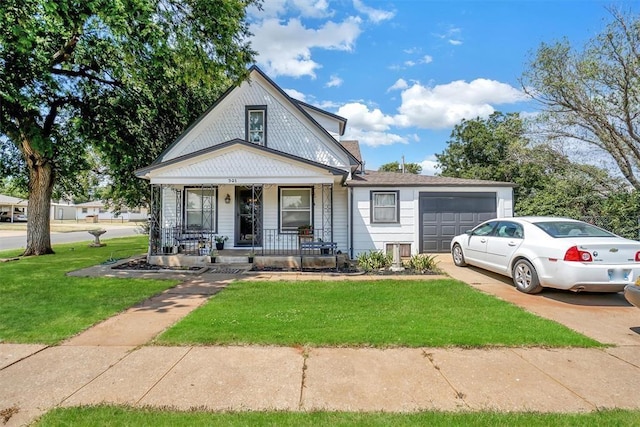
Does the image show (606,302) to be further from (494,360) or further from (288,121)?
(288,121)

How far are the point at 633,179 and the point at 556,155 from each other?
2.92 metres

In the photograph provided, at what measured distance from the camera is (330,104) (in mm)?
19500

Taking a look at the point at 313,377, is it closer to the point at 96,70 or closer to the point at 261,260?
the point at 261,260

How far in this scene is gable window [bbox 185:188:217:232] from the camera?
13.0 meters

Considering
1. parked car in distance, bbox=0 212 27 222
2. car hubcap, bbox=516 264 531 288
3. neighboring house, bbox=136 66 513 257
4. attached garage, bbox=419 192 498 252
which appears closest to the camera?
car hubcap, bbox=516 264 531 288

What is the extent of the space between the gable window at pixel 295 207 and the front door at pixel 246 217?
928 millimetres

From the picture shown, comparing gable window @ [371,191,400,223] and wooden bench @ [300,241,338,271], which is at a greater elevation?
gable window @ [371,191,400,223]

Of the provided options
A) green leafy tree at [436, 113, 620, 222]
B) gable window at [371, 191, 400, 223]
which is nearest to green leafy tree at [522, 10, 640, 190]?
green leafy tree at [436, 113, 620, 222]

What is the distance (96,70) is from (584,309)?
17552 millimetres

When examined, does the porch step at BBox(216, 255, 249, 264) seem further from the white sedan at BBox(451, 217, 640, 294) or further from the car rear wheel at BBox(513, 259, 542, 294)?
the car rear wheel at BBox(513, 259, 542, 294)

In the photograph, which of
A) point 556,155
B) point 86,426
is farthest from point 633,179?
point 86,426

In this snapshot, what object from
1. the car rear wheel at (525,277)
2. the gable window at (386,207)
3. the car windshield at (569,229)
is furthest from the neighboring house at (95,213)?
the car windshield at (569,229)

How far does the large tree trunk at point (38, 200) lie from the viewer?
14070mm

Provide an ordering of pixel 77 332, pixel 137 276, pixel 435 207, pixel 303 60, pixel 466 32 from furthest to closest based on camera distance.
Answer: pixel 303 60
pixel 435 207
pixel 466 32
pixel 137 276
pixel 77 332
